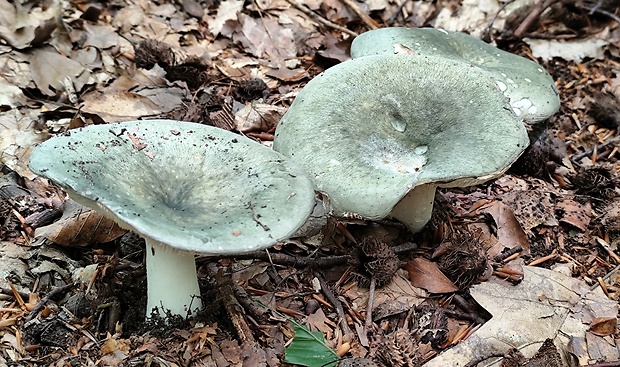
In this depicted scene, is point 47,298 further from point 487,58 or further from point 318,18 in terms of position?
point 318,18

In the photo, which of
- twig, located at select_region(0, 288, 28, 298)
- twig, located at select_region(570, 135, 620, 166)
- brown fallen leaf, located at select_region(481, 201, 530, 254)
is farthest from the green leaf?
twig, located at select_region(570, 135, 620, 166)

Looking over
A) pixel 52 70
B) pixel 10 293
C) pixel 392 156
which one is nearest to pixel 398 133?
pixel 392 156

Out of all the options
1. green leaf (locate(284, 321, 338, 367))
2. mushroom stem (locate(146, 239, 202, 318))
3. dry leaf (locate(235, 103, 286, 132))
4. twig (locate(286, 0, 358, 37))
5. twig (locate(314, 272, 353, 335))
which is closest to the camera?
mushroom stem (locate(146, 239, 202, 318))

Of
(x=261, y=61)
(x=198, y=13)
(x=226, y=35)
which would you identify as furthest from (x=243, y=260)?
(x=198, y=13)

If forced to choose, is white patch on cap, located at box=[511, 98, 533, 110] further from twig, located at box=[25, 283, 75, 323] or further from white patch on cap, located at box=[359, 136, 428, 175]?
twig, located at box=[25, 283, 75, 323]

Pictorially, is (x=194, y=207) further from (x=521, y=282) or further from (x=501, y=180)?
(x=501, y=180)

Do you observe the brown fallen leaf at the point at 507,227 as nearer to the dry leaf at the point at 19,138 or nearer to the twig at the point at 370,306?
the twig at the point at 370,306

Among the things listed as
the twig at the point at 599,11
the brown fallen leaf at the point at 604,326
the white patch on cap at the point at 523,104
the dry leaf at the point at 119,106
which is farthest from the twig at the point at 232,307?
the twig at the point at 599,11
